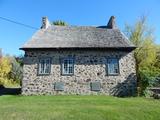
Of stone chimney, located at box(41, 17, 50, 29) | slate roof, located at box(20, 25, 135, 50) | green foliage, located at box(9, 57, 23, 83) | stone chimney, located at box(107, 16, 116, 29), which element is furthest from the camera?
green foliage, located at box(9, 57, 23, 83)

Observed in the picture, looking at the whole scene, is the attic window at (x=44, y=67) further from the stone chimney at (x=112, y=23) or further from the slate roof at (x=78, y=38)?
the stone chimney at (x=112, y=23)

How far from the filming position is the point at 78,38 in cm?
2339

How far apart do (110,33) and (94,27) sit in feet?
7.71

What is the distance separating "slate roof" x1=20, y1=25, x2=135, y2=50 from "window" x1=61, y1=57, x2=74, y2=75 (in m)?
1.22

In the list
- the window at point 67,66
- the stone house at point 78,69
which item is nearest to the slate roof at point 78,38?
the stone house at point 78,69

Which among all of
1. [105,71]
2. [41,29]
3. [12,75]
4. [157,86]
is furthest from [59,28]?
[12,75]

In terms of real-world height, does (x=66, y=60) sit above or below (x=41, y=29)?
below

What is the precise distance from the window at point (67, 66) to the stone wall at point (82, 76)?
31 cm

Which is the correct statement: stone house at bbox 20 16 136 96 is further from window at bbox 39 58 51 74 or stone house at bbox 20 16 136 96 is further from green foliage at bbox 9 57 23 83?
green foliage at bbox 9 57 23 83

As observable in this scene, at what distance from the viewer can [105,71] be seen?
70.2 ft

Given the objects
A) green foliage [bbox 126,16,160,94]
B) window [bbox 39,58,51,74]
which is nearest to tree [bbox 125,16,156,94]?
green foliage [bbox 126,16,160,94]

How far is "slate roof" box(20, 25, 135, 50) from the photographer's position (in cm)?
2172

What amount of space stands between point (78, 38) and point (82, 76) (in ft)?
13.2

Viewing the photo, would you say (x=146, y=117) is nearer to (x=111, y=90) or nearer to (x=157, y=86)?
(x=111, y=90)
